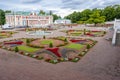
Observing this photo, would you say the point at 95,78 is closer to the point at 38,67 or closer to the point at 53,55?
the point at 38,67

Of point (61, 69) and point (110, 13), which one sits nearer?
point (61, 69)

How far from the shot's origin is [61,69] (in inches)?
426

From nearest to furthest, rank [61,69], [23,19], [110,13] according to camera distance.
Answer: [61,69]
[23,19]
[110,13]

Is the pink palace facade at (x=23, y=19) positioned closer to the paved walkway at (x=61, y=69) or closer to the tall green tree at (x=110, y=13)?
the tall green tree at (x=110, y=13)

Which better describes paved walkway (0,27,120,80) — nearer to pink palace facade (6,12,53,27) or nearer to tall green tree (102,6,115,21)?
pink palace facade (6,12,53,27)

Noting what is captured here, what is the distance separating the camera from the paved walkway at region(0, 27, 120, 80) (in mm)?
9430

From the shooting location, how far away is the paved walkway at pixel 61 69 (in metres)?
9.43

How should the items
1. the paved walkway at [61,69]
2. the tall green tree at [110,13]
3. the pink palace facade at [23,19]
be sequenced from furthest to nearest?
the tall green tree at [110,13], the pink palace facade at [23,19], the paved walkway at [61,69]

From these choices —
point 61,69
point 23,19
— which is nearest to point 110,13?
point 23,19

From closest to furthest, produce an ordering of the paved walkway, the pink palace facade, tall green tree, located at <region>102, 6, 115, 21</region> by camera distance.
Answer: the paved walkway
the pink palace facade
tall green tree, located at <region>102, 6, 115, 21</region>

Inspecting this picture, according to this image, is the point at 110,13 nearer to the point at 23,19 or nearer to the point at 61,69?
the point at 23,19

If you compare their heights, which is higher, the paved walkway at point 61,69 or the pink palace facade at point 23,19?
the pink palace facade at point 23,19

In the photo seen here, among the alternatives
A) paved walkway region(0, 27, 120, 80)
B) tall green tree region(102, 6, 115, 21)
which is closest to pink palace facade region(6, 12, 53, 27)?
tall green tree region(102, 6, 115, 21)

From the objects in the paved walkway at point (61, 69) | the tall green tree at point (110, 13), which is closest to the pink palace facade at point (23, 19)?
the tall green tree at point (110, 13)
